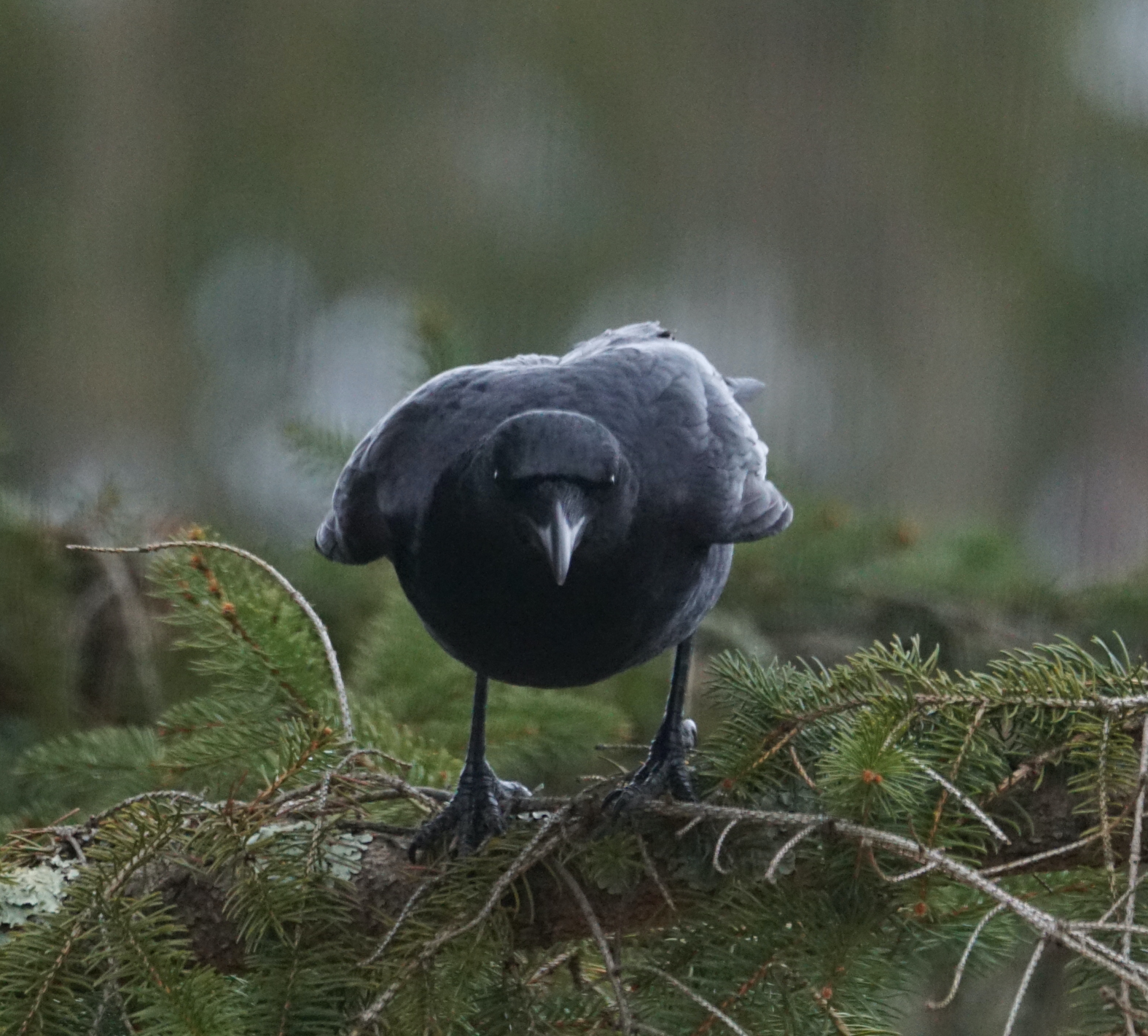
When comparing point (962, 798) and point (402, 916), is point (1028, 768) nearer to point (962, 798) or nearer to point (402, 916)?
point (962, 798)

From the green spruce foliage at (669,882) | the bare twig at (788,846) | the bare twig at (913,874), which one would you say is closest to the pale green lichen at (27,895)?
the green spruce foliage at (669,882)

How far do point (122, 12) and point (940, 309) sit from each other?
4.61 meters

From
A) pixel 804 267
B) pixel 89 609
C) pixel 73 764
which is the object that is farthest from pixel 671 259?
pixel 73 764

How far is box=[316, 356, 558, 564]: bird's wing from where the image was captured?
212 centimetres

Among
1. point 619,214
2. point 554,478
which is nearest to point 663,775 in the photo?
point 554,478

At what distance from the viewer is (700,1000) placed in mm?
1419

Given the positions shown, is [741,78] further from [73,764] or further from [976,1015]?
[73,764]

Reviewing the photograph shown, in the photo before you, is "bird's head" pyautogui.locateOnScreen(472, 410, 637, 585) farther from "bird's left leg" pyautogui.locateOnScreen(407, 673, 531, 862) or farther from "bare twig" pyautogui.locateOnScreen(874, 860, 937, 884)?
"bare twig" pyautogui.locateOnScreen(874, 860, 937, 884)

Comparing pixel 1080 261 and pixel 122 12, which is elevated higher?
pixel 122 12

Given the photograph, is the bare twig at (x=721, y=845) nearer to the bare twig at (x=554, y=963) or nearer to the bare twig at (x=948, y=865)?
the bare twig at (x=948, y=865)

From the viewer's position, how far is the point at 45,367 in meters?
6.57

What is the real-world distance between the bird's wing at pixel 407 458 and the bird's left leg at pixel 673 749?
552mm

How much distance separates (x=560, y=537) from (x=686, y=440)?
51 cm

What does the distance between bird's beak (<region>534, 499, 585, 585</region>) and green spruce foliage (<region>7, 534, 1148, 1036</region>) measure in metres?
0.26
